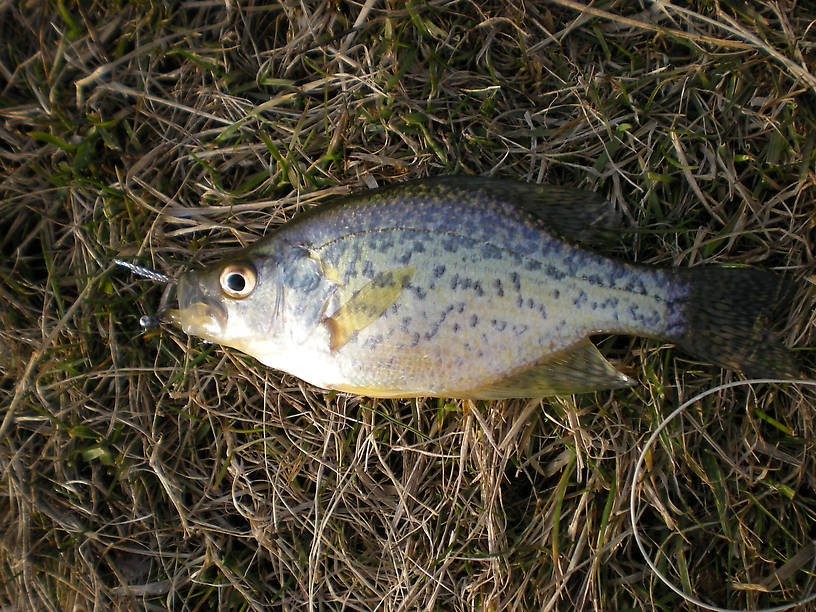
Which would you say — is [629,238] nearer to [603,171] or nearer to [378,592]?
[603,171]

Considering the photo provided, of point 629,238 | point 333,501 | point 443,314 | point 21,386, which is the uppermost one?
point 629,238

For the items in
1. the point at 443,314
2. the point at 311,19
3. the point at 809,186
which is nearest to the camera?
the point at 443,314

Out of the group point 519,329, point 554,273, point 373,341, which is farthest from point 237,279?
point 554,273

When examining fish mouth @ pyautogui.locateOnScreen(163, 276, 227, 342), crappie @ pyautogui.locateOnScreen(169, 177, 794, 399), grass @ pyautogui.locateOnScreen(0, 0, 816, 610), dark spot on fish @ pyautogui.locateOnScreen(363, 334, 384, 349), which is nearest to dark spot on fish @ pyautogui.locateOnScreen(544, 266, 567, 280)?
crappie @ pyautogui.locateOnScreen(169, 177, 794, 399)

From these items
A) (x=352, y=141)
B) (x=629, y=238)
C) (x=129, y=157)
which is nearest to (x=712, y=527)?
(x=629, y=238)

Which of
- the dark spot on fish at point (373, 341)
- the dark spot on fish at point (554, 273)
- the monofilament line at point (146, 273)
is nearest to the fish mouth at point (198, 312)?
the monofilament line at point (146, 273)

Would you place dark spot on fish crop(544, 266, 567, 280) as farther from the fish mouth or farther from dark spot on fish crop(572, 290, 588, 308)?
the fish mouth

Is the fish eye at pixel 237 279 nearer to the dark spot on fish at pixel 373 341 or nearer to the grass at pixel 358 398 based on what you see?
the grass at pixel 358 398
